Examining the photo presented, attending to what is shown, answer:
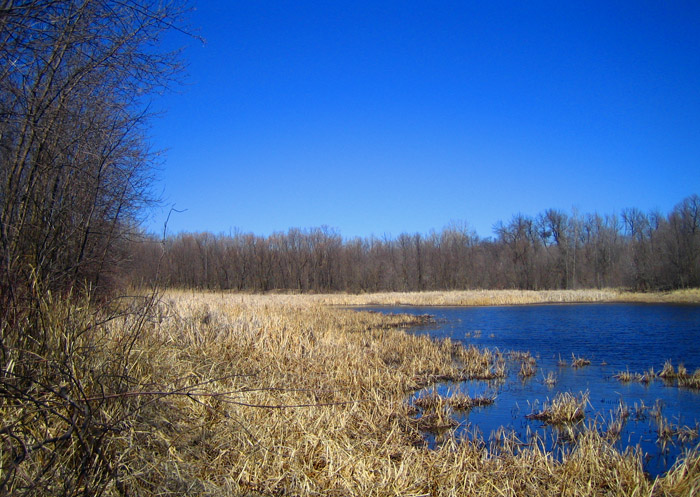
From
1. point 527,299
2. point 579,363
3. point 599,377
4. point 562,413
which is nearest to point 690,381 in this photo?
point 599,377

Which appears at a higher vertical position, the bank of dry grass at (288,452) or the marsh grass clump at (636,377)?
the bank of dry grass at (288,452)

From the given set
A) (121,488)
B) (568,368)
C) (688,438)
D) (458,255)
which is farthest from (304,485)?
(458,255)

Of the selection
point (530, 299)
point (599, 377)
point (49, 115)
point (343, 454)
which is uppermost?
point (49, 115)

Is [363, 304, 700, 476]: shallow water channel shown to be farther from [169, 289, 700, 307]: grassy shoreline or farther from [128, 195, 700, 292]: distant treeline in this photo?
[128, 195, 700, 292]: distant treeline

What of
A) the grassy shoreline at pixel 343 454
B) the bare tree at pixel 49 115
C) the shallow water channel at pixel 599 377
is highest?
the bare tree at pixel 49 115

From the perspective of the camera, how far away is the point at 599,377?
9.74 m

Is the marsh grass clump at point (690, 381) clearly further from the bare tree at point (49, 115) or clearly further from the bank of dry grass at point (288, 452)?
the bare tree at point (49, 115)

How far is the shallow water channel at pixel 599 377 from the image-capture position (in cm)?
616

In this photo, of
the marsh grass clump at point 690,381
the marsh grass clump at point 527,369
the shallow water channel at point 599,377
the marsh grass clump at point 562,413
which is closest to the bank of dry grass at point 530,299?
the shallow water channel at point 599,377

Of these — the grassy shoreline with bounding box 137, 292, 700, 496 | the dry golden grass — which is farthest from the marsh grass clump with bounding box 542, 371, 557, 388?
the dry golden grass

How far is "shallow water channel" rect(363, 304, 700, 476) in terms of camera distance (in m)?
6.16

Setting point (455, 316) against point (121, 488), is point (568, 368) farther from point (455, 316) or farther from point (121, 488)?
point (455, 316)

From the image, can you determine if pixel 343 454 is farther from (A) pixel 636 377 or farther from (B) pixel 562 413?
(A) pixel 636 377

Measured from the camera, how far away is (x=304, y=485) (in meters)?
3.56
